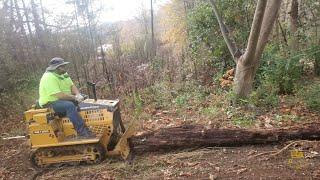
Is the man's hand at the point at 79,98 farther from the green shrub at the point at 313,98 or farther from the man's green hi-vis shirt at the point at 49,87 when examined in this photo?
the green shrub at the point at 313,98

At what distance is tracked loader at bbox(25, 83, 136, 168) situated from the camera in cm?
759

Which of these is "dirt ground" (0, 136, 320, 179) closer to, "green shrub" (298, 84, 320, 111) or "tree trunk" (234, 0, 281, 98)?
"green shrub" (298, 84, 320, 111)

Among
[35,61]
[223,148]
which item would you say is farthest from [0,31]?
[223,148]

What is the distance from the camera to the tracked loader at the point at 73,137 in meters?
7.59

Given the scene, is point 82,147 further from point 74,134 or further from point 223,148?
point 223,148

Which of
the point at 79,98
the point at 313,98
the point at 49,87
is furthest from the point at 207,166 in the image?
the point at 313,98

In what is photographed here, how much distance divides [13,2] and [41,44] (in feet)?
13.4

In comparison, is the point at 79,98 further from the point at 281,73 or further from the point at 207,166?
the point at 281,73

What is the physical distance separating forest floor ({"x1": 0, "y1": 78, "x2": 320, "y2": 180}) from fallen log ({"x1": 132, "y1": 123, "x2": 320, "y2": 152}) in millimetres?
120

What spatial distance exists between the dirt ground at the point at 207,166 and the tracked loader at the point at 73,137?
19cm

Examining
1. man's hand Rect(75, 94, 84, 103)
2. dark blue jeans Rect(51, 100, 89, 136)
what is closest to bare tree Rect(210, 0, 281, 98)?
man's hand Rect(75, 94, 84, 103)

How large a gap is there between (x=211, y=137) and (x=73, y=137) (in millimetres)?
2562

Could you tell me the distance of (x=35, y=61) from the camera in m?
16.0

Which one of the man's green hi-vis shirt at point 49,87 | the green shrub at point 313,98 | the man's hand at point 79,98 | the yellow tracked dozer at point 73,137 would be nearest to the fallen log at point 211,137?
the yellow tracked dozer at point 73,137
